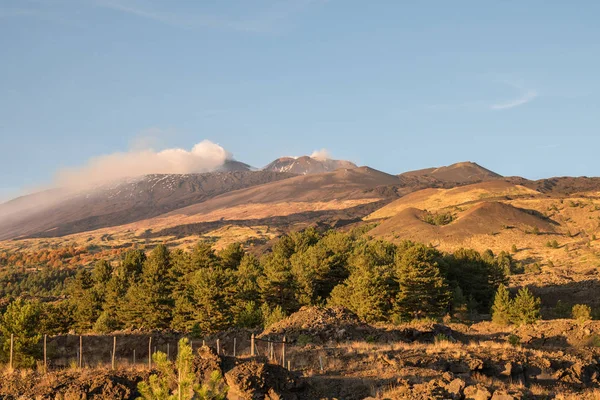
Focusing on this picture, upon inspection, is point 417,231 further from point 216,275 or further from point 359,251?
point 216,275

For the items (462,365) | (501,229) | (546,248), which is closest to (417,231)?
(501,229)

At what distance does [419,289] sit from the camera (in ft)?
173

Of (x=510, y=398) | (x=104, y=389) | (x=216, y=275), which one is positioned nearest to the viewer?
(x=510, y=398)

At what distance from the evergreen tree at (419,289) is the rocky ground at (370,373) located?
17.5 metres

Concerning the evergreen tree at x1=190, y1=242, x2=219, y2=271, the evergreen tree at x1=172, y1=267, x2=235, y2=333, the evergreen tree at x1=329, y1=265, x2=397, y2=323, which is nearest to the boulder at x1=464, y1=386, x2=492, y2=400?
the evergreen tree at x1=329, y1=265, x2=397, y2=323

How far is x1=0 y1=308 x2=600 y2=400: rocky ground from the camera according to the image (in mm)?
16766

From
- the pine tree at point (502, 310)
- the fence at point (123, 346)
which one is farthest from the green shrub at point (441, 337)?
the pine tree at point (502, 310)

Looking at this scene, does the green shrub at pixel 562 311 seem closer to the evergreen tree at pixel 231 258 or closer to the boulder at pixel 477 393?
the evergreen tree at pixel 231 258

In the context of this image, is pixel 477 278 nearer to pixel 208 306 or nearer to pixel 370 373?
pixel 208 306

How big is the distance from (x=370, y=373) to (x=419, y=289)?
1314 inches

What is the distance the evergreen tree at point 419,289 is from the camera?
172ft

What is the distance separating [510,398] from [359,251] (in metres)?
54.1

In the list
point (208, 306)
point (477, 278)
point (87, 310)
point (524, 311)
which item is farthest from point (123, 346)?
point (477, 278)

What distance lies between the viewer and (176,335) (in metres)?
43.6
